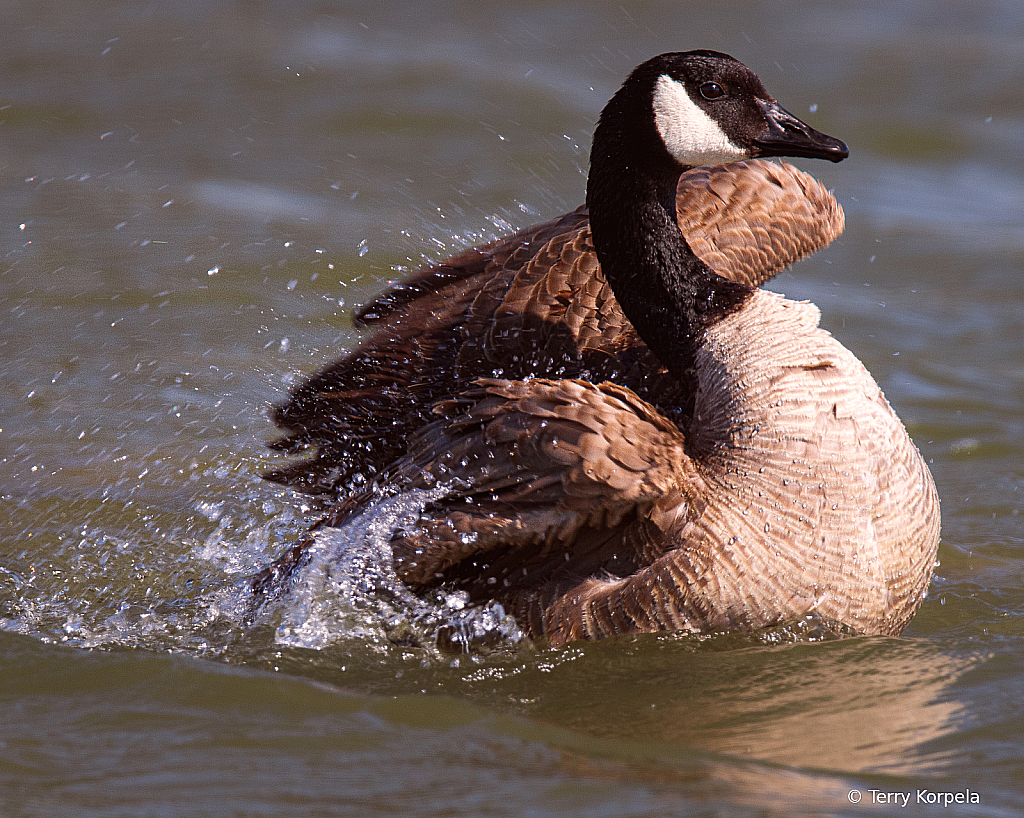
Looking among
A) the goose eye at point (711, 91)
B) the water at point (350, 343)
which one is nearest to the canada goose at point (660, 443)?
the goose eye at point (711, 91)

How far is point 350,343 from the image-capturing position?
7.47 meters

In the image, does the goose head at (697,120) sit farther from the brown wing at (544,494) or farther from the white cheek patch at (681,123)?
A: the brown wing at (544,494)

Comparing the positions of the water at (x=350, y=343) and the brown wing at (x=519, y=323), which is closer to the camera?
the water at (x=350, y=343)

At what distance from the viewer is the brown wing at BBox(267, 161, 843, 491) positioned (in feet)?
16.5

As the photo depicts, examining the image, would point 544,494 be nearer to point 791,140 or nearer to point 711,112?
point 711,112

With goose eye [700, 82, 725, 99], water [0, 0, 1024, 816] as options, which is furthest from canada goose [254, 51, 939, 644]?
water [0, 0, 1024, 816]

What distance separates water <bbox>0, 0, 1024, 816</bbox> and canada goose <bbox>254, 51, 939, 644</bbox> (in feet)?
0.88

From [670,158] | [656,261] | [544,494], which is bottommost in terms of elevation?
[544,494]

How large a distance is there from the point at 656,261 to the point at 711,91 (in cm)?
66

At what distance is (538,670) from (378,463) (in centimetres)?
115

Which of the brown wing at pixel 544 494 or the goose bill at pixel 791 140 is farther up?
the goose bill at pixel 791 140

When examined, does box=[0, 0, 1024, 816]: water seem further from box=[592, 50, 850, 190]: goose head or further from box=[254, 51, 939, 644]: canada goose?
box=[592, 50, 850, 190]: goose head

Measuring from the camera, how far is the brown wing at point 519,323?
16.5 ft

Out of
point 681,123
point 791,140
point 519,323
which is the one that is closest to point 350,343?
point 519,323
